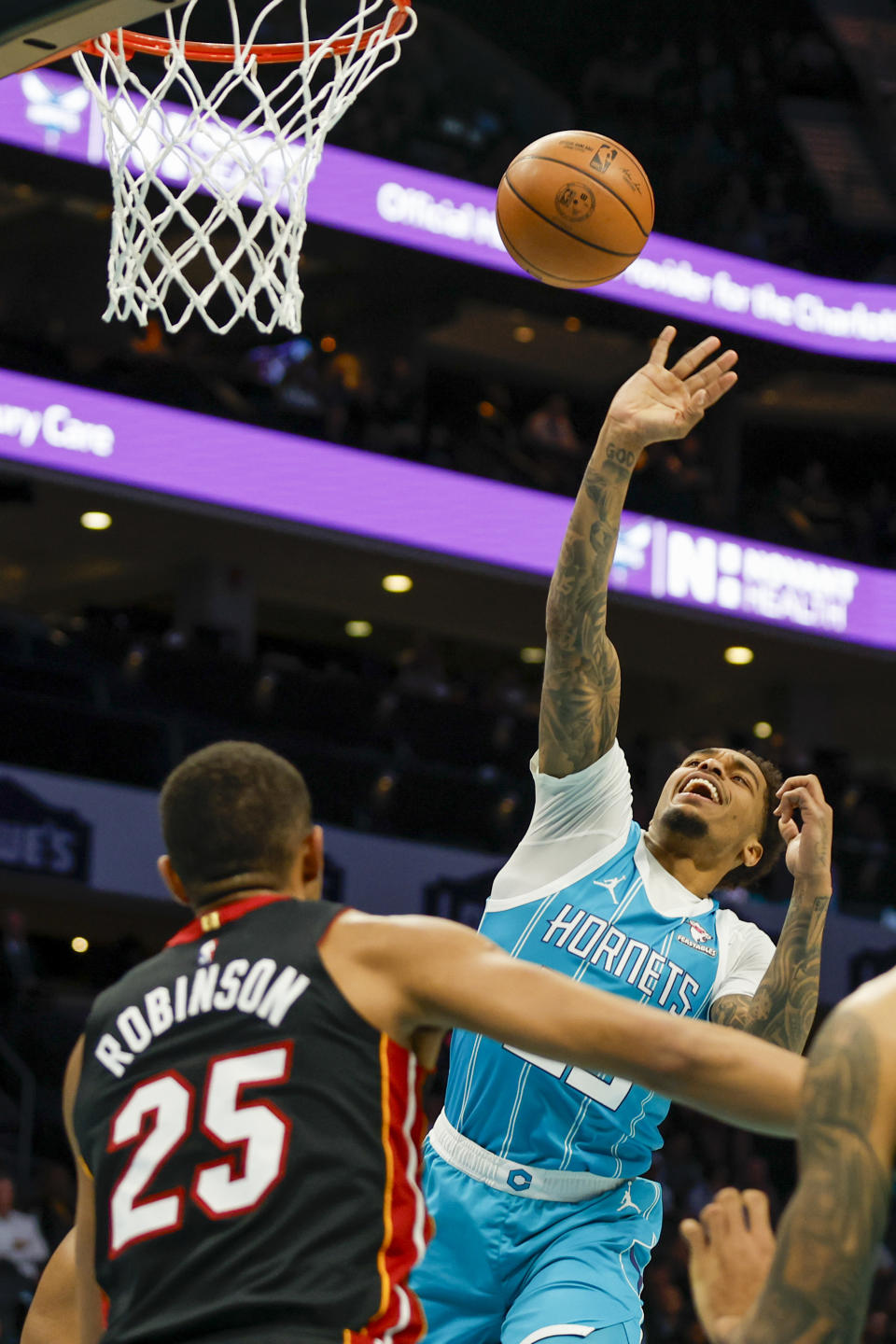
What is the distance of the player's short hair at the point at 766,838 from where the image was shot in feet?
15.4

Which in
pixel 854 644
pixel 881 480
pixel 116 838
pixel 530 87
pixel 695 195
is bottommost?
pixel 116 838

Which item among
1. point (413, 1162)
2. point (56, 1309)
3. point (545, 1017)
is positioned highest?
point (545, 1017)

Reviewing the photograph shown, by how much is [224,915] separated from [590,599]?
193 cm

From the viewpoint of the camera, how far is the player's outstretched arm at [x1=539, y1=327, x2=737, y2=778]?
425 cm

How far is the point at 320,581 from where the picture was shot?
18.8 metres

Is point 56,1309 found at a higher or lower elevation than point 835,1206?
lower

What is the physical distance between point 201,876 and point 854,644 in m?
17.1

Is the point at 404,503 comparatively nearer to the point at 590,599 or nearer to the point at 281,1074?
the point at 590,599

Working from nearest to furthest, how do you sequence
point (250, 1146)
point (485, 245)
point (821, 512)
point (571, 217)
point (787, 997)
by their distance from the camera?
point (250, 1146), point (787, 997), point (571, 217), point (485, 245), point (821, 512)

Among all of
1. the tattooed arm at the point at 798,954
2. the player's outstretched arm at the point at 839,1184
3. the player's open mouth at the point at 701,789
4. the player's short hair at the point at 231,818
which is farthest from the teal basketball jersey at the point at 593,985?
the player's outstretched arm at the point at 839,1184

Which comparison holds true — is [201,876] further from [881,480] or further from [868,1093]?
[881,480]

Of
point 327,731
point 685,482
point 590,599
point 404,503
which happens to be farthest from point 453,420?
point 590,599

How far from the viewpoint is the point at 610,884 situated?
4219mm

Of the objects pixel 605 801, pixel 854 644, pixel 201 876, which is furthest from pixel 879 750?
pixel 201 876
